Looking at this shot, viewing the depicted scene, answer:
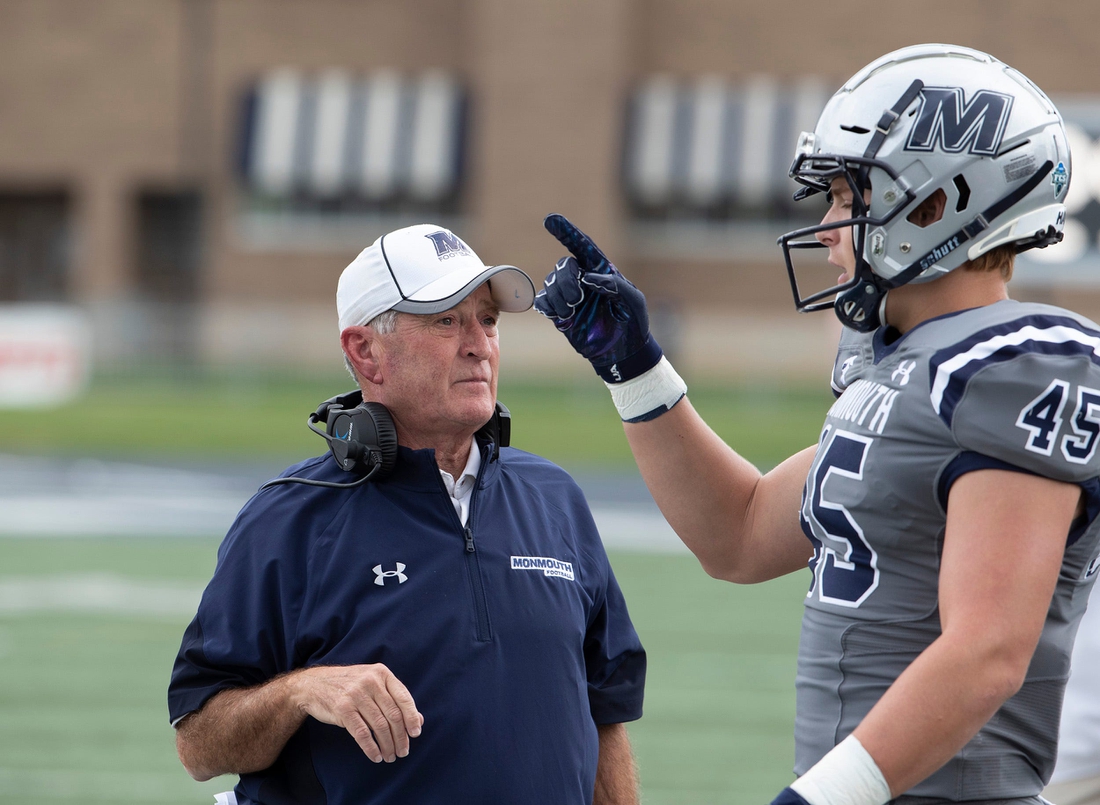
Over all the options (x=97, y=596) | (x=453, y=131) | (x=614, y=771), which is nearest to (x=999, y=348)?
(x=614, y=771)

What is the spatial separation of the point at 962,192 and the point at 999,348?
0.33m

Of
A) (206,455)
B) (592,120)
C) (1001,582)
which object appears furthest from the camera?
(592,120)

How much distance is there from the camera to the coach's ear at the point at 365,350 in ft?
9.70

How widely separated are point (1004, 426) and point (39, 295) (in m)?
34.9

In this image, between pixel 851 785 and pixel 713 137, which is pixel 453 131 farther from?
pixel 851 785

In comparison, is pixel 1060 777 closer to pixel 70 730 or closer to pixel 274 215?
pixel 70 730

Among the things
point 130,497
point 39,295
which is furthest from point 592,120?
point 130,497

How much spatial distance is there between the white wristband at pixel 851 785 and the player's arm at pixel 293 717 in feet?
2.63

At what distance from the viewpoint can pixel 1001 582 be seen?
6.31ft

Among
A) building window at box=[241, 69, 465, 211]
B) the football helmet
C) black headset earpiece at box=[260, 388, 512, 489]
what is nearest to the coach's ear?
black headset earpiece at box=[260, 388, 512, 489]

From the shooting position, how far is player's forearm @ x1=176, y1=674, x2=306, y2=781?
8.37 ft

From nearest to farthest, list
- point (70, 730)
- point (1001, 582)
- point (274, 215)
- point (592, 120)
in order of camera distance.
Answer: point (1001, 582), point (70, 730), point (592, 120), point (274, 215)

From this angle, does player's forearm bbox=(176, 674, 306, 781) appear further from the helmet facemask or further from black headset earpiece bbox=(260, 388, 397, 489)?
the helmet facemask

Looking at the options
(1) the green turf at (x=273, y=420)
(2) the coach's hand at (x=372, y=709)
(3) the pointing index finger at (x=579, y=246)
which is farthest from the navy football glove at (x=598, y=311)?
(1) the green turf at (x=273, y=420)
